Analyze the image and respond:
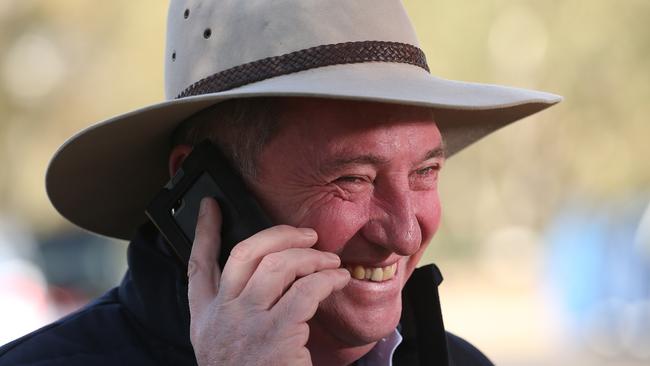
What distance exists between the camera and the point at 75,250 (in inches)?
664

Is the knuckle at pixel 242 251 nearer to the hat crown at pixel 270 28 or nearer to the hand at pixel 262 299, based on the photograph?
the hand at pixel 262 299

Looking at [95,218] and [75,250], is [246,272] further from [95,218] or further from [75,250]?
[75,250]

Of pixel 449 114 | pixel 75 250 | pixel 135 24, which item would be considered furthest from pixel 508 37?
pixel 449 114

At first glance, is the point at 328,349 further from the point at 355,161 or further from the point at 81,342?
the point at 81,342

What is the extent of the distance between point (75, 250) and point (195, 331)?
15.1m

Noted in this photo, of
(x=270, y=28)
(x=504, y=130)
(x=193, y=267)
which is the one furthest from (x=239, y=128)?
(x=504, y=130)

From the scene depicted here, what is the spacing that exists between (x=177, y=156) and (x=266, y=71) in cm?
42

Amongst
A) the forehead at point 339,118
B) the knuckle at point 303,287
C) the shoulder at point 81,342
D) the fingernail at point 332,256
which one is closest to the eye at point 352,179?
the forehead at point 339,118

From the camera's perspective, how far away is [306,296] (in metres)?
2.31

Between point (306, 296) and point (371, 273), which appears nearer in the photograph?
point (306, 296)

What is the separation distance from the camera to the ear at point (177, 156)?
108 inches

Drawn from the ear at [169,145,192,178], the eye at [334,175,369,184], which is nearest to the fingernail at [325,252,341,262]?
the eye at [334,175,369,184]

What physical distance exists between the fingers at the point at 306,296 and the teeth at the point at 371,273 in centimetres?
20

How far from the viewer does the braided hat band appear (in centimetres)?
251
